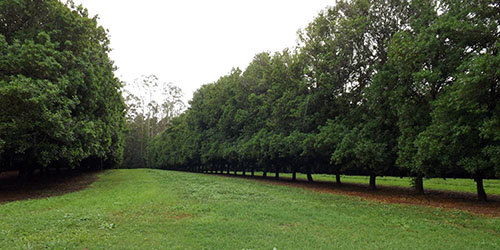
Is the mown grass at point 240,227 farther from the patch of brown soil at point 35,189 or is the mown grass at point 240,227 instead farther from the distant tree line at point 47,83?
the patch of brown soil at point 35,189

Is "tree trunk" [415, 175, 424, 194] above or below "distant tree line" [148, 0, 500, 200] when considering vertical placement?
below

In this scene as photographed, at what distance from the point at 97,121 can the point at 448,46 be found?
21750 millimetres

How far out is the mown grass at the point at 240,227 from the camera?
7.46m

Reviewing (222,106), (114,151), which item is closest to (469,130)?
(222,106)

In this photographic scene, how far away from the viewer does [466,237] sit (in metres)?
8.38

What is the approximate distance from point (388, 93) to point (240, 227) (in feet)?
44.6

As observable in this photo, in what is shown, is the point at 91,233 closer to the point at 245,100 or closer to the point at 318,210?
the point at 318,210

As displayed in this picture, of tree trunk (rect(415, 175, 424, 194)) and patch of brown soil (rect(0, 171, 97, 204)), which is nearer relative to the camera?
patch of brown soil (rect(0, 171, 97, 204))

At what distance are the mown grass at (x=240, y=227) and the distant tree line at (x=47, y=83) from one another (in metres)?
4.43

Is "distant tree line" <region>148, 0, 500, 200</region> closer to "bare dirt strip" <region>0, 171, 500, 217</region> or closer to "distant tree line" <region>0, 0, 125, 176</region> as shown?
"bare dirt strip" <region>0, 171, 500, 217</region>

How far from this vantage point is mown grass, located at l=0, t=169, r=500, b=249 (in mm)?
7465

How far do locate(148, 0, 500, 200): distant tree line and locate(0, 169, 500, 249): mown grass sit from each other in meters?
4.01

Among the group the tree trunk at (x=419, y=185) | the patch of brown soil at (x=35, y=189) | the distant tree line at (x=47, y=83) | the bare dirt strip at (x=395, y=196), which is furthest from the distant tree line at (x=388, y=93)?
the patch of brown soil at (x=35, y=189)

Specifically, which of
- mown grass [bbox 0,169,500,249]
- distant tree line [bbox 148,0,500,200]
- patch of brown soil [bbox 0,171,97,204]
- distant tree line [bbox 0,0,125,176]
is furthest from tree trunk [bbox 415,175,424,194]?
patch of brown soil [bbox 0,171,97,204]
